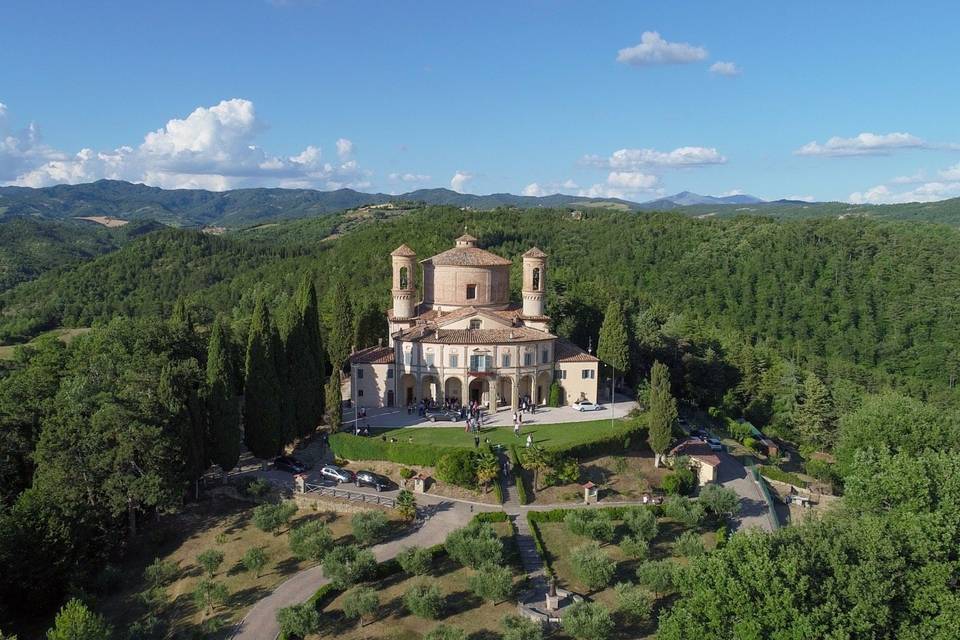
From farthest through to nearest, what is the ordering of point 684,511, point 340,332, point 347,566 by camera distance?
point 340,332 < point 684,511 < point 347,566

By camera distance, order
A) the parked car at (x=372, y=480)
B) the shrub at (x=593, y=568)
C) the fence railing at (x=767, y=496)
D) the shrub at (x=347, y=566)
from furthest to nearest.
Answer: the parked car at (x=372, y=480) < the fence railing at (x=767, y=496) < the shrub at (x=593, y=568) < the shrub at (x=347, y=566)

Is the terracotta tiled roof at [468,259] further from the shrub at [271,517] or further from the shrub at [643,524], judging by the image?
the shrub at [643,524]

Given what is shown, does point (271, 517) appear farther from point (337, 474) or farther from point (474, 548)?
point (474, 548)

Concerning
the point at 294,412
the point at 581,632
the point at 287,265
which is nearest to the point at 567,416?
the point at 294,412

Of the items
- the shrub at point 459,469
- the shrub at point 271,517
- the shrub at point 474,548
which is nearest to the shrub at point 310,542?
the shrub at point 271,517

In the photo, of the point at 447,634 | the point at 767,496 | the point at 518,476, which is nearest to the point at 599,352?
the point at 767,496
